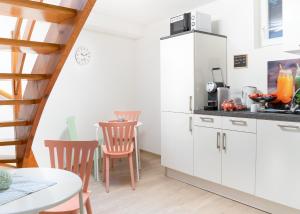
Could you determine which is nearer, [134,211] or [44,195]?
[44,195]

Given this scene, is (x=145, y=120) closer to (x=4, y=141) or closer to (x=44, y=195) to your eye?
(x=4, y=141)

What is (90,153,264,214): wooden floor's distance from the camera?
8.11 ft

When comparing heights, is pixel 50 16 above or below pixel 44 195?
above

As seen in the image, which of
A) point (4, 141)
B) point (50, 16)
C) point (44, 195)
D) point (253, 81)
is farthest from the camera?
point (253, 81)

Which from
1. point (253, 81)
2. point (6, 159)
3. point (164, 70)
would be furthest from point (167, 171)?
point (6, 159)

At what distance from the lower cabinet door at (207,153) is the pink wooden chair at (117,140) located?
0.81m

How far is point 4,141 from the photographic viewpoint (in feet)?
7.44

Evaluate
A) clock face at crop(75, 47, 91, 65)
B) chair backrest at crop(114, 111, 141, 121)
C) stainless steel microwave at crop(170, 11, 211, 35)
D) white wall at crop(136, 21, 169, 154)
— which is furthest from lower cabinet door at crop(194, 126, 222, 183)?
clock face at crop(75, 47, 91, 65)

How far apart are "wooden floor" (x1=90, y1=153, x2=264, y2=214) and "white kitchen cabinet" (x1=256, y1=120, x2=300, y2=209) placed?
1.08ft

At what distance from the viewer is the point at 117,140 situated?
9.84ft

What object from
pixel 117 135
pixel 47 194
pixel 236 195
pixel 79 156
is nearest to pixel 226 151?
pixel 236 195

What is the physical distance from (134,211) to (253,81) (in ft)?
7.02

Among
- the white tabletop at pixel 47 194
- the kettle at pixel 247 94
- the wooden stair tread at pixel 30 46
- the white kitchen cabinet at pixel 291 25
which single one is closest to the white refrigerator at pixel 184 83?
the kettle at pixel 247 94

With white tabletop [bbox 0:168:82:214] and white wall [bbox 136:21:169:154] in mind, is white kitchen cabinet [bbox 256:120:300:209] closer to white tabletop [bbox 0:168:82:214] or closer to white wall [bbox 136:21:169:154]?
white tabletop [bbox 0:168:82:214]
